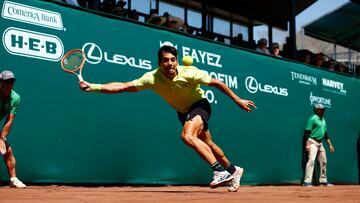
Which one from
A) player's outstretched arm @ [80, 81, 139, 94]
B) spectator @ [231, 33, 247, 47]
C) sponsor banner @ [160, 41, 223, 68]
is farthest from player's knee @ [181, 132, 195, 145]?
spectator @ [231, 33, 247, 47]

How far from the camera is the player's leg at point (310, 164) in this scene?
505 inches

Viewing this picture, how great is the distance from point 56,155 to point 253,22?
9459 millimetres

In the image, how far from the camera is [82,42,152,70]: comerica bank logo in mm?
8867

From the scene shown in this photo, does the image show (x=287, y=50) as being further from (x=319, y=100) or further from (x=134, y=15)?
(x=134, y=15)

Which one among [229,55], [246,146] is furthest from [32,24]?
[246,146]

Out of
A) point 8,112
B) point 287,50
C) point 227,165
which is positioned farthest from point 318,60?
point 8,112

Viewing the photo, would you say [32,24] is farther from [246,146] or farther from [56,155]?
[246,146]

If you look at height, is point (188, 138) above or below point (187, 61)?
below

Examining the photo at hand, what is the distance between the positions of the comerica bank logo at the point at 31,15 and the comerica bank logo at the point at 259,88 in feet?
14.7

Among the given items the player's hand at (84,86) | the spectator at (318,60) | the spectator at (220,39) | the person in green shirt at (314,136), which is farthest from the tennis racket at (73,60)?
the spectator at (318,60)

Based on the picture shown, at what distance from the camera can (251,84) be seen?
38.7 ft

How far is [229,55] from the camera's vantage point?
1138 centimetres

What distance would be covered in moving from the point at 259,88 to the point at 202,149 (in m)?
5.18

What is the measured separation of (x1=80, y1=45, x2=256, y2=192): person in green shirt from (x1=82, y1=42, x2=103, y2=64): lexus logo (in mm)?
1687
